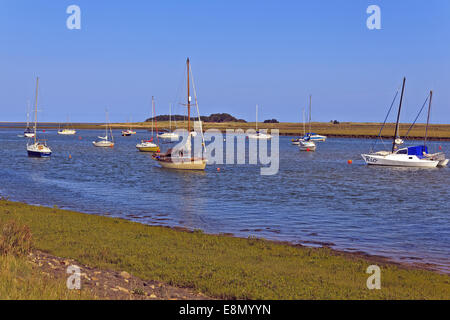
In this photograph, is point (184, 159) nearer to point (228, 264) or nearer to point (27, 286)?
point (228, 264)

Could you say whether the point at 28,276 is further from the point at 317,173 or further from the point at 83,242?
the point at 317,173

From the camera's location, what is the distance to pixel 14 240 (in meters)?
11.6

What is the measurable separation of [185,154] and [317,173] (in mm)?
14797

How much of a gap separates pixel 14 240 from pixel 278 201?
20145mm

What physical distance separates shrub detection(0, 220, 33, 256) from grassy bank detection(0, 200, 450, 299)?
1466mm

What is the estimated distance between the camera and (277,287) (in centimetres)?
1057

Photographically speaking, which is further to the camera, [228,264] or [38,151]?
[38,151]

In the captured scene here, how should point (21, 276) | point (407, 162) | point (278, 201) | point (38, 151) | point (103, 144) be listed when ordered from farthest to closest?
point (103, 144)
point (38, 151)
point (407, 162)
point (278, 201)
point (21, 276)

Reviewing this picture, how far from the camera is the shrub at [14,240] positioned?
1110cm

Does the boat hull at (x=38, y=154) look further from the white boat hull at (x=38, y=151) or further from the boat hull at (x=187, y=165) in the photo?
the boat hull at (x=187, y=165)

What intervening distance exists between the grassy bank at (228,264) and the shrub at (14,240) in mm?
1466

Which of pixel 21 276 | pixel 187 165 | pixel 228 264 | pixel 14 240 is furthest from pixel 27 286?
pixel 187 165
